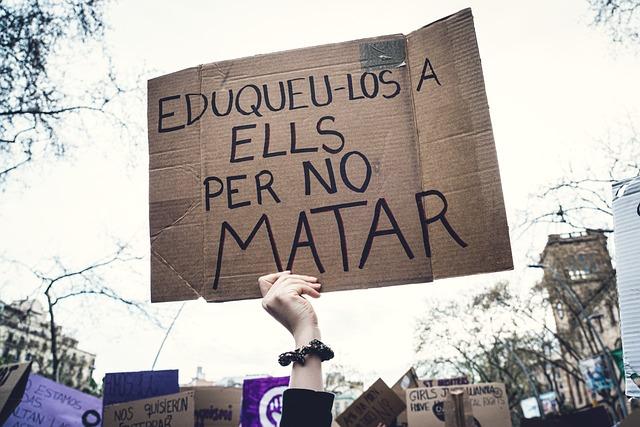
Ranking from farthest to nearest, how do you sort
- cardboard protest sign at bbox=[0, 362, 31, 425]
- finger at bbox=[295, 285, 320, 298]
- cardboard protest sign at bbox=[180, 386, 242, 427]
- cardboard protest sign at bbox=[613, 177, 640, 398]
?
1. cardboard protest sign at bbox=[180, 386, 242, 427]
2. cardboard protest sign at bbox=[0, 362, 31, 425]
3. finger at bbox=[295, 285, 320, 298]
4. cardboard protest sign at bbox=[613, 177, 640, 398]

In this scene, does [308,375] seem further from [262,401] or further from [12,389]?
[262,401]

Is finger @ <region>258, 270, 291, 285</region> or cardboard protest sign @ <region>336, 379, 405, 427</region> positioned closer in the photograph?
finger @ <region>258, 270, 291, 285</region>

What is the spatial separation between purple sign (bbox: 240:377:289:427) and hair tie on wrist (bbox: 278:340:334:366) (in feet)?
11.5

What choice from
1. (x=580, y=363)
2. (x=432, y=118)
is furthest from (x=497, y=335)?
(x=432, y=118)

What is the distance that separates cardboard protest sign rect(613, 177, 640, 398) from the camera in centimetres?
158

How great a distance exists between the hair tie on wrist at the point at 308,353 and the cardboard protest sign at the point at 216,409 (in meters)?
3.42

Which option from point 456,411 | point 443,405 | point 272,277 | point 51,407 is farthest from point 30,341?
point 272,277

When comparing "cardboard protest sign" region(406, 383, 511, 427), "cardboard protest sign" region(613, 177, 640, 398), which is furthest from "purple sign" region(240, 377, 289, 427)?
"cardboard protest sign" region(613, 177, 640, 398)

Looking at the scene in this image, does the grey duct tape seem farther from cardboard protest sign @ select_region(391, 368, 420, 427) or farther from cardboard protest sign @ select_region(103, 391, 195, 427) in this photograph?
cardboard protest sign @ select_region(391, 368, 420, 427)

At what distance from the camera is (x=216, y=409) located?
482 cm

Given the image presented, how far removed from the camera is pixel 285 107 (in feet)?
8.05

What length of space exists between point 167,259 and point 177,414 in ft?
6.93

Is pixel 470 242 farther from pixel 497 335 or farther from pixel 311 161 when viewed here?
pixel 497 335

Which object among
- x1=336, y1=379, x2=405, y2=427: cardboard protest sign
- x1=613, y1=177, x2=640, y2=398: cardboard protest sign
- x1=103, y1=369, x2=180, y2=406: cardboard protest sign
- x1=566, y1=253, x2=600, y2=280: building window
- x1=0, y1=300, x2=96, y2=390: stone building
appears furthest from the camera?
x1=566, y1=253, x2=600, y2=280: building window
